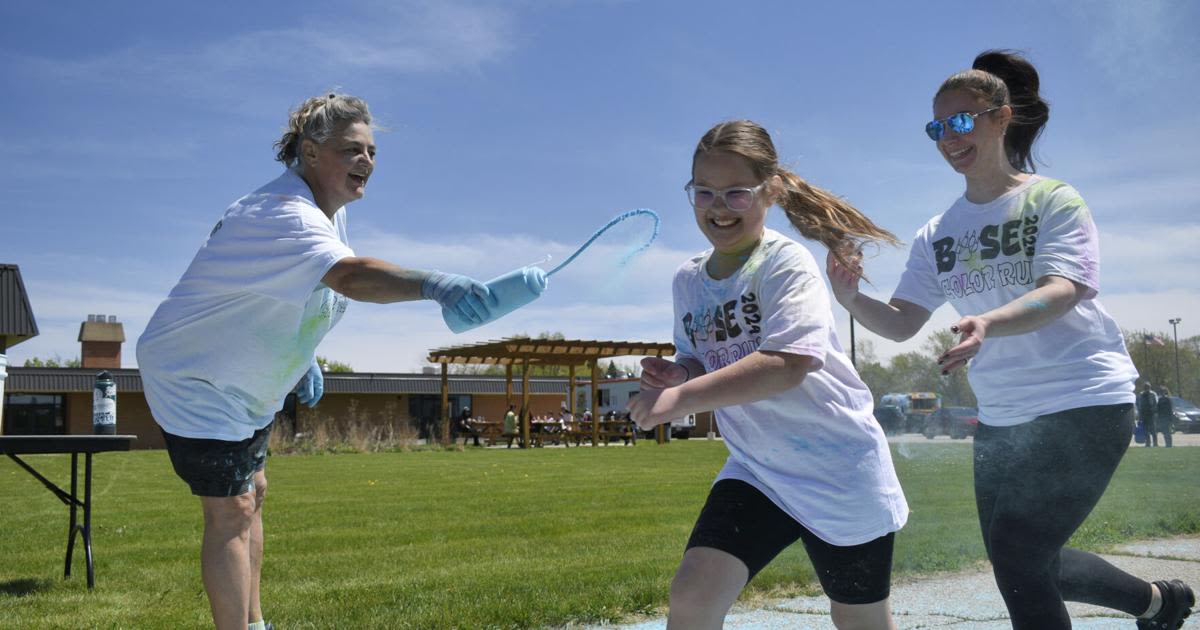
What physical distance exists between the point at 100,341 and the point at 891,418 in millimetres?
53475

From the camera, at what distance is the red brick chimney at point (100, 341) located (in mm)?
49375

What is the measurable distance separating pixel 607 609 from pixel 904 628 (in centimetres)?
137

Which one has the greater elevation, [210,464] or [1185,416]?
[1185,416]

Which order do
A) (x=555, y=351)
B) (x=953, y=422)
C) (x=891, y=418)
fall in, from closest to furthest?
(x=953, y=422) → (x=891, y=418) → (x=555, y=351)

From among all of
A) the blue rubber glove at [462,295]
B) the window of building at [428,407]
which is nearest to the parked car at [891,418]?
the blue rubber glove at [462,295]

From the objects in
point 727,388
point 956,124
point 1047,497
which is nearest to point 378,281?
point 727,388

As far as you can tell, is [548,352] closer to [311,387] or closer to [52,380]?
[311,387]

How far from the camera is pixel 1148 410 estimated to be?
3660 mm

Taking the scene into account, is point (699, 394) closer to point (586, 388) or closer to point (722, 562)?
point (722, 562)

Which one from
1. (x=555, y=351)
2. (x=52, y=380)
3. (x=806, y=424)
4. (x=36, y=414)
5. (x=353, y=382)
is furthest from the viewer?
(x=353, y=382)

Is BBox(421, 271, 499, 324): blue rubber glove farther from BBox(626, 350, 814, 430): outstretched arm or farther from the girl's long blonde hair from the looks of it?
the girl's long blonde hair

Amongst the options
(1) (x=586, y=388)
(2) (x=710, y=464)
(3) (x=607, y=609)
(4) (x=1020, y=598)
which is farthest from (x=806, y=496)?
(1) (x=586, y=388)

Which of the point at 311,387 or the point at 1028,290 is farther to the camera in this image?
the point at 311,387

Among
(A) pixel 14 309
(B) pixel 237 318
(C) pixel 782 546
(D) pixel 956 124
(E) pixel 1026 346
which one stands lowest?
(C) pixel 782 546
